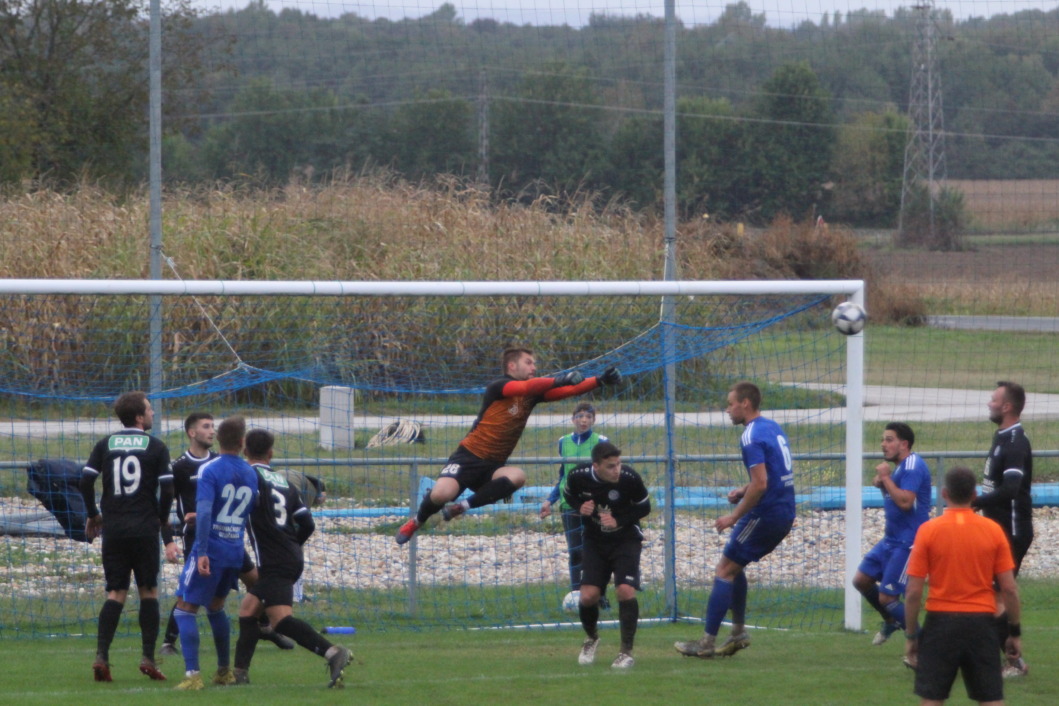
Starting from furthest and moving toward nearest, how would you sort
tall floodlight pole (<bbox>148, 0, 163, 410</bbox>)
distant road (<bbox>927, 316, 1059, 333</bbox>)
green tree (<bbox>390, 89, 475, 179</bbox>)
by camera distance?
1. green tree (<bbox>390, 89, 475, 179</bbox>)
2. distant road (<bbox>927, 316, 1059, 333</bbox>)
3. tall floodlight pole (<bbox>148, 0, 163, 410</bbox>)

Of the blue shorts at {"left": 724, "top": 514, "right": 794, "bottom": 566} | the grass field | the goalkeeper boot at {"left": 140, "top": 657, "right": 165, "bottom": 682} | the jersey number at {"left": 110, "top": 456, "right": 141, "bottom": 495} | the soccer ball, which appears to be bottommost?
the grass field

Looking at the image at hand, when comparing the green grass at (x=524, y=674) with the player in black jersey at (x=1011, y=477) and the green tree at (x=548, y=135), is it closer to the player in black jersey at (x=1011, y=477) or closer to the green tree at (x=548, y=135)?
the player in black jersey at (x=1011, y=477)

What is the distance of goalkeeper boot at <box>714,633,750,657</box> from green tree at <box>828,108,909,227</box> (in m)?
10.4

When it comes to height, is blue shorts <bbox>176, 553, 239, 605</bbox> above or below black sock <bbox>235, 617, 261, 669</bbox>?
above

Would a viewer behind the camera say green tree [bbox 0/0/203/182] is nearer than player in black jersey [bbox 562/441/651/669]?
No

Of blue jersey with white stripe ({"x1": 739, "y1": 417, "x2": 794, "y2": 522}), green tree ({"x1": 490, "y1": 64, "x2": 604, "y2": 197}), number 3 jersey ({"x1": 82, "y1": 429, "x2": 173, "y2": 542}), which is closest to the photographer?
number 3 jersey ({"x1": 82, "y1": 429, "x2": 173, "y2": 542})

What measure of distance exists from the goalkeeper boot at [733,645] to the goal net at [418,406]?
4.60ft

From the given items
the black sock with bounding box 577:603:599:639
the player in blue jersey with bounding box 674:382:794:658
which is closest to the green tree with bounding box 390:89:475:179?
the player in blue jersey with bounding box 674:382:794:658

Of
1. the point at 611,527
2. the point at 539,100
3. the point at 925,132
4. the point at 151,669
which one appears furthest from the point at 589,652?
the point at 539,100

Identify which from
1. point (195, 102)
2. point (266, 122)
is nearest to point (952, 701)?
point (195, 102)

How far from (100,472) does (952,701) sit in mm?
5207

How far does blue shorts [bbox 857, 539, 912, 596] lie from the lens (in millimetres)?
8086

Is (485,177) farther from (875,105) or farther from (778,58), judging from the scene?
(778,58)

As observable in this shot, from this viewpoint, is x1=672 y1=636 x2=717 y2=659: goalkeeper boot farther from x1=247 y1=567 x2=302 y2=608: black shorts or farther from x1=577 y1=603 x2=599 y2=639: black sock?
x1=247 y1=567 x2=302 y2=608: black shorts
